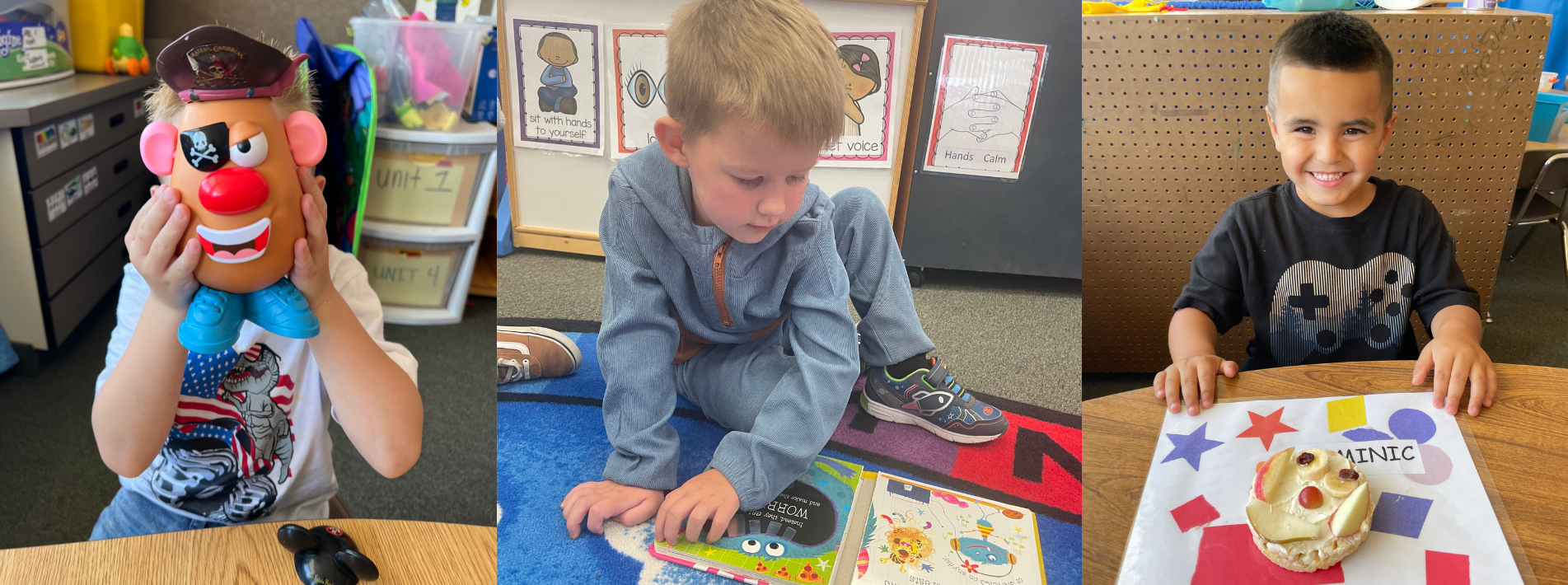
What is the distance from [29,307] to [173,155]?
75.2 inches

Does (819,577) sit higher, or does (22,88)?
(22,88)

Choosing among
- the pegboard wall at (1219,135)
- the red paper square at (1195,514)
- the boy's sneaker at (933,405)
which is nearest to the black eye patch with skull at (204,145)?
the boy's sneaker at (933,405)

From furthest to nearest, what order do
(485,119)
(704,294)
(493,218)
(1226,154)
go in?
(493,218) < (485,119) < (1226,154) < (704,294)

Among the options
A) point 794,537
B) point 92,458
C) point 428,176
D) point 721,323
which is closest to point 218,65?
point 721,323

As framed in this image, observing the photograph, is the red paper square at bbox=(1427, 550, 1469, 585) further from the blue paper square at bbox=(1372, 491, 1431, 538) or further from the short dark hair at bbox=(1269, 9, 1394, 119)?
the short dark hair at bbox=(1269, 9, 1394, 119)

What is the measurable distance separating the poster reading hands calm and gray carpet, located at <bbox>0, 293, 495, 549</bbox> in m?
1.29

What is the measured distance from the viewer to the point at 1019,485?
1.90ft

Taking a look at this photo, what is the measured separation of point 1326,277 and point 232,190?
2.68 feet

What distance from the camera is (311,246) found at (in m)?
0.67

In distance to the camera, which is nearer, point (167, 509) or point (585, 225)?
point (585, 225)

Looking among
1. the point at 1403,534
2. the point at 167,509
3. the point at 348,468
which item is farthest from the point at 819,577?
the point at 348,468

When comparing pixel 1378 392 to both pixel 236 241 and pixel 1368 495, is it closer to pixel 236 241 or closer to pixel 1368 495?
pixel 1368 495

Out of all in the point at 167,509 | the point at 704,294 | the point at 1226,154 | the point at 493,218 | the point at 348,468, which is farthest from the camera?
the point at 493,218

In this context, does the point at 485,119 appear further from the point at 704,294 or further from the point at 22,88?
the point at 704,294
